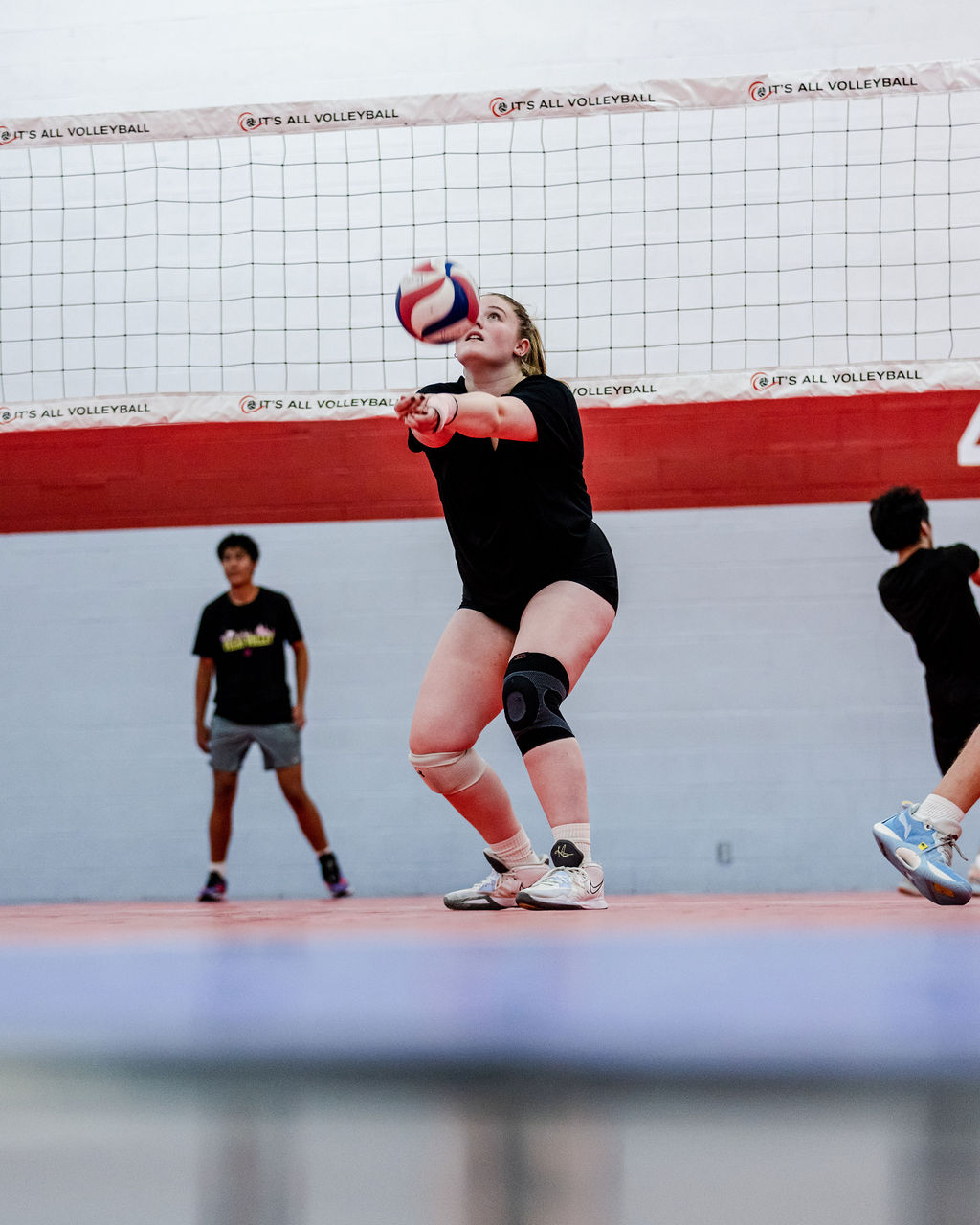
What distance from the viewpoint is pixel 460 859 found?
6.94 meters

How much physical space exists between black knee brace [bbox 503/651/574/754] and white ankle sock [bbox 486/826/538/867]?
1.68ft

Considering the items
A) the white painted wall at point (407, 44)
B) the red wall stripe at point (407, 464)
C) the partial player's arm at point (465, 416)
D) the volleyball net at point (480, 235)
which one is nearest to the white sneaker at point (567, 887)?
the partial player's arm at point (465, 416)

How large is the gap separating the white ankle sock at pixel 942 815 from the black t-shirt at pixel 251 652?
4185 mm

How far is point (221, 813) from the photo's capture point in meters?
6.64

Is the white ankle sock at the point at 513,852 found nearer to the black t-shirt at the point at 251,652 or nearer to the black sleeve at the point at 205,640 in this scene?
the black t-shirt at the point at 251,652

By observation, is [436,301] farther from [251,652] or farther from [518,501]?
[251,652]

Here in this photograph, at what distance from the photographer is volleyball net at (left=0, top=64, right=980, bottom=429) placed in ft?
22.2

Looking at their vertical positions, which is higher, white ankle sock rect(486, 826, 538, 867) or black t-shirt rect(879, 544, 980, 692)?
black t-shirt rect(879, 544, 980, 692)

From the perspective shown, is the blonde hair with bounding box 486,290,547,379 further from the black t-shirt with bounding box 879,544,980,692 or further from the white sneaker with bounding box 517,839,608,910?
the black t-shirt with bounding box 879,544,980,692

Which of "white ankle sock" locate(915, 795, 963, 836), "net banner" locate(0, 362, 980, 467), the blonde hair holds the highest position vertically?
"net banner" locate(0, 362, 980, 467)

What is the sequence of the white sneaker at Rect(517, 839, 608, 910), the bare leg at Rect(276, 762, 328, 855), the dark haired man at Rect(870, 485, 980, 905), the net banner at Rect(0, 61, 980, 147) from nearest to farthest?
the white sneaker at Rect(517, 839, 608, 910) → the dark haired man at Rect(870, 485, 980, 905) → the net banner at Rect(0, 61, 980, 147) → the bare leg at Rect(276, 762, 328, 855)

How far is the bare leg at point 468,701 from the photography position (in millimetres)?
3357

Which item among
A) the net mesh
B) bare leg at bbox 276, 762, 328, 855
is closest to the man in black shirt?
bare leg at bbox 276, 762, 328, 855

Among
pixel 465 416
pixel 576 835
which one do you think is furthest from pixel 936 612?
pixel 465 416
